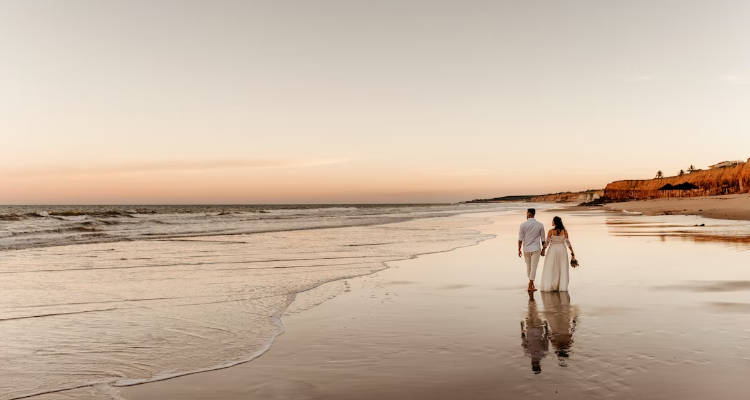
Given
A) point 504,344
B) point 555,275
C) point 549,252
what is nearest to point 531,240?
point 549,252

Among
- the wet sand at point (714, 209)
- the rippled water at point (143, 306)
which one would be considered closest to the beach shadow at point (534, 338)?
the rippled water at point (143, 306)

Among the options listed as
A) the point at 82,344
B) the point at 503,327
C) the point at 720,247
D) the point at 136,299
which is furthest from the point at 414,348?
the point at 720,247

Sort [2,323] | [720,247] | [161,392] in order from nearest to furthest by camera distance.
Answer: [161,392], [2,323], [720,247]

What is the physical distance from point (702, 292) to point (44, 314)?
12.2m

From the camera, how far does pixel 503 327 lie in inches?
315

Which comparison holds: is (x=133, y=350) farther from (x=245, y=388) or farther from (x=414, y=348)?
(x=414, y=348)

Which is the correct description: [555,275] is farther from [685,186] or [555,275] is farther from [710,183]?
[685,186]

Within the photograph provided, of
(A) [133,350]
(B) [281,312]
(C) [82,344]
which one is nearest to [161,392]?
(A) [133,350]

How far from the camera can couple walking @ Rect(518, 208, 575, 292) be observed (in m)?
11.0

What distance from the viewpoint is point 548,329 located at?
7.79m

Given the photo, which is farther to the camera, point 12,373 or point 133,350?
point 133,350

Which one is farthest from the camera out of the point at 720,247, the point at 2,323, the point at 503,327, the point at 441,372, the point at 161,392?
the point at 720,247

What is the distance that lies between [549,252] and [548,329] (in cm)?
384

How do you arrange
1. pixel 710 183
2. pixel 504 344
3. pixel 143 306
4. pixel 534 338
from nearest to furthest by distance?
pixel 504 344
pixel 534 338
pixel 143 306
pixel 710 183
